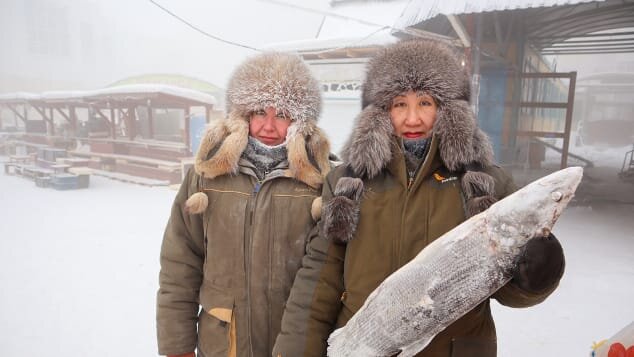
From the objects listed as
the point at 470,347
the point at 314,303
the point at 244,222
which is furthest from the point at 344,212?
the point at 470,347

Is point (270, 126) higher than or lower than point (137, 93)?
lower

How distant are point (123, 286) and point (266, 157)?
3420 mm

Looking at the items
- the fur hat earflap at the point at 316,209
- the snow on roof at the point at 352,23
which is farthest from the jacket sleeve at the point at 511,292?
the snow on roof at the point at 352,23

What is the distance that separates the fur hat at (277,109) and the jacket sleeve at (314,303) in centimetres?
33

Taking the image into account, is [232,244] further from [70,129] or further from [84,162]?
[70,129]

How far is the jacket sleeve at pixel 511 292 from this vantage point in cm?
124

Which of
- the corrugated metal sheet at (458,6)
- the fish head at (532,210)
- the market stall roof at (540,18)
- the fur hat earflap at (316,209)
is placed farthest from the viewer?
the market stall roof at (540,18)

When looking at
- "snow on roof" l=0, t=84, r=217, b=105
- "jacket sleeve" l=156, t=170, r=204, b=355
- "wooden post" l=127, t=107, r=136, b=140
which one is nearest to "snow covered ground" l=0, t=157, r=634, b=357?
"jacket sleeve" l=156, t=170, r=204, b=355

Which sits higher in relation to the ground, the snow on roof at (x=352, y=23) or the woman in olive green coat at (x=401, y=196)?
the snow on roof at (x=352, y=23)

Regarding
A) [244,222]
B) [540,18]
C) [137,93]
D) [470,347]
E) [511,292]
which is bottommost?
[470,347]

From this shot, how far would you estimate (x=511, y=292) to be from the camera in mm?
1311

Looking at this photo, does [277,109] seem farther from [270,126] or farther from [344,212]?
[344,212]

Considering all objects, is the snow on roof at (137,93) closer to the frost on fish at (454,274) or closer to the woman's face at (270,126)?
the woman's face at (270,126)

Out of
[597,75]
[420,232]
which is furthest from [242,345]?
[597,75]
